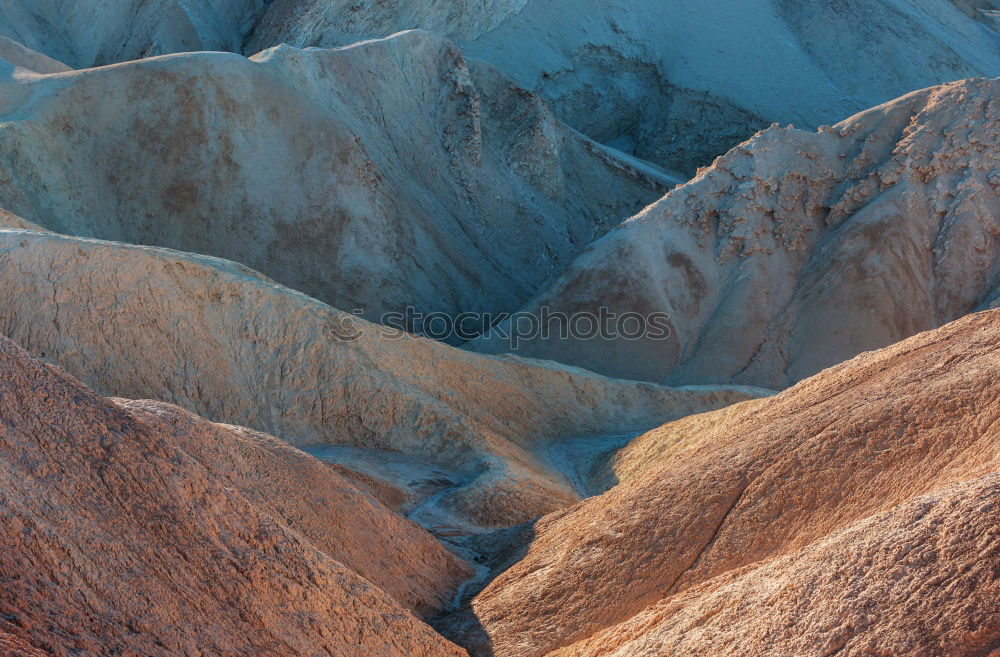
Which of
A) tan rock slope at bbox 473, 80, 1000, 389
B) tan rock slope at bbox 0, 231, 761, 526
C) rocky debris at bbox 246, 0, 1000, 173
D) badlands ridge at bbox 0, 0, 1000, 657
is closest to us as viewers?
badlands ridge at bbox 0, 0, 1000, 657

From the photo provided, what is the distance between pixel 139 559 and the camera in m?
4.67

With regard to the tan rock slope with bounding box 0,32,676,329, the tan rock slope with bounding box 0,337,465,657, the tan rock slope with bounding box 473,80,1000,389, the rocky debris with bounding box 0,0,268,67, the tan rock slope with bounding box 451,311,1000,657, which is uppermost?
the rocky debris with bounding box 0,0,268,67

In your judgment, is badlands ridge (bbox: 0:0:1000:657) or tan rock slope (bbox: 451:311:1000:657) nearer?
tan rock slope (bbox: 451:311:1000:657)

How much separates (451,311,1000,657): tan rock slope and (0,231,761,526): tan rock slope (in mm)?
3405

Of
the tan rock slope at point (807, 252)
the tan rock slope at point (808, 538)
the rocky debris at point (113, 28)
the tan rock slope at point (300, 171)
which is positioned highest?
the rocky debris at point (113, 28)

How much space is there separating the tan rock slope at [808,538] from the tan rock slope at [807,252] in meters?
10.7

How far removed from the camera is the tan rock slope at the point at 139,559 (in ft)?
13.4

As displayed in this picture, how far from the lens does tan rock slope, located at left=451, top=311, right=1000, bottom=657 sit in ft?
15.0

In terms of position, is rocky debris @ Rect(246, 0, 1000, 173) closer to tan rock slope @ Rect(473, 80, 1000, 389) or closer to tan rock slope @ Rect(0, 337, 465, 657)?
tan rock slope @ Rect(473, 80, 1000, 389)

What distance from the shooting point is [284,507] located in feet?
23.4

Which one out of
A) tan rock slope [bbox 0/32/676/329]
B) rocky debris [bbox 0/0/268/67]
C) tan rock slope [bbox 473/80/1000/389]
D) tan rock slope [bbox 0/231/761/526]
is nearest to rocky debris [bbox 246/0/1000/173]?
rocky debris [bbox 0/0/268/67]

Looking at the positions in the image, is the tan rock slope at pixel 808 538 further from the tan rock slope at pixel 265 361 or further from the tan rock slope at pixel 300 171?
the tan rock slope at pixel 300 171

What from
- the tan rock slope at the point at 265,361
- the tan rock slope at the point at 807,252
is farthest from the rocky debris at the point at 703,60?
the tan rock slope at the point at 265,361

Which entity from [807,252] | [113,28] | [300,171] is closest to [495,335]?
[300,171]
